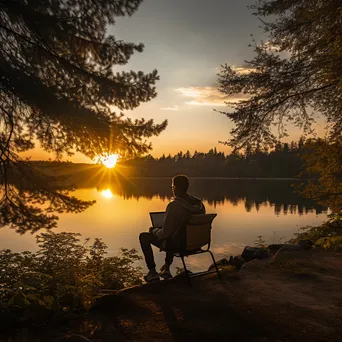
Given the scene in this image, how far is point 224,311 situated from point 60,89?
5000mm

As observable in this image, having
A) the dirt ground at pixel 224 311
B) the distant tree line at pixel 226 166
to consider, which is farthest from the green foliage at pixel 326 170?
the distant tree line at pixel 226 166

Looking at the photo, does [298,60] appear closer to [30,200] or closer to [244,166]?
[30,200]

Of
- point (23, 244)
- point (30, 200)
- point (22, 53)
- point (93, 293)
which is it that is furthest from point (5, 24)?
point (23, 244)

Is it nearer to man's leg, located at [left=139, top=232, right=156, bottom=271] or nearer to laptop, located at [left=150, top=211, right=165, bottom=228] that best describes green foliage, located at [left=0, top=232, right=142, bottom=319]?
man's leg, located at [left=139, top=232, right=156, bottom=271]

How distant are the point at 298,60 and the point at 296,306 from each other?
24.3 feet

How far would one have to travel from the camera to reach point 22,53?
6625 millimetres

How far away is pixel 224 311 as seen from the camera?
4.23 metres

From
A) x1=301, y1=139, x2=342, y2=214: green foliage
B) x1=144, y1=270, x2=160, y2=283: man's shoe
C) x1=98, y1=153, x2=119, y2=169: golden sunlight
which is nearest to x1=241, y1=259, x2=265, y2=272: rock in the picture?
x1=144, y1=270, x2=160, y2=283: man's shoe

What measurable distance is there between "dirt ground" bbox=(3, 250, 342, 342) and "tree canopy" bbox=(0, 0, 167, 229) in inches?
107

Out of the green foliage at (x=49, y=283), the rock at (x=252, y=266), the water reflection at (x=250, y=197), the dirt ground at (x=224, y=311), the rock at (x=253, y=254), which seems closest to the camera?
the dirt ground at (x=224, y=311)

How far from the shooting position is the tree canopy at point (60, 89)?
6.10 m

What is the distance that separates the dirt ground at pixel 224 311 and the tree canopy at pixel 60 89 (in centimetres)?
271

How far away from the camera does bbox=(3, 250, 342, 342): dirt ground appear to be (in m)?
3.62

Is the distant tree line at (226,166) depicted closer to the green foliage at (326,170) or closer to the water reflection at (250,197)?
the water reflection at (250,197)
